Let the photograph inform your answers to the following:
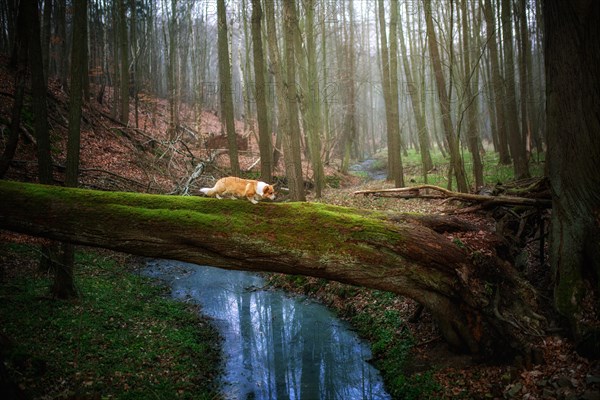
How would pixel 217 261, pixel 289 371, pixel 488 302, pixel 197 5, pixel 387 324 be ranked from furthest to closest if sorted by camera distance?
1. pixel 197 5
2. pixel 387 324
3. pixel 289 371
4. pixel 488 302
5. pixel 217 261

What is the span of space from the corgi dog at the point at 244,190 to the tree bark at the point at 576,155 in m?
4.48

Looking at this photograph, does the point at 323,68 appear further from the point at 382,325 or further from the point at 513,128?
the point at 382,325

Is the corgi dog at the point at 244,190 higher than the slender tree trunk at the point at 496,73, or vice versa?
the slender tree trunk at the point at 496,73

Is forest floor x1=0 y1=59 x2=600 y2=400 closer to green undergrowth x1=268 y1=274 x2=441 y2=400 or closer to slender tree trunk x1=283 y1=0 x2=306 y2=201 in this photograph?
green undergrowth x1=268 y1=274 x2=441 y2=400

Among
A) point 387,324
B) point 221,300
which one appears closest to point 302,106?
point 221,300

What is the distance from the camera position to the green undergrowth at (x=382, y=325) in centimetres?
607

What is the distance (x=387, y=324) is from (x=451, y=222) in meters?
2.67

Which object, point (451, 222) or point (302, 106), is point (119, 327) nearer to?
point (451, 222)

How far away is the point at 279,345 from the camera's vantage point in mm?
8258

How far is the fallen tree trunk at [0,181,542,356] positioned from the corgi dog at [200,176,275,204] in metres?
0.39

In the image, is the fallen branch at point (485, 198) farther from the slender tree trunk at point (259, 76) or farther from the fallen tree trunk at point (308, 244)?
the slender tree trunk at point (259, 76)

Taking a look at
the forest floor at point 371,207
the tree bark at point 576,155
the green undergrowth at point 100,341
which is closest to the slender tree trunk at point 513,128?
the forest floor at point 371,207

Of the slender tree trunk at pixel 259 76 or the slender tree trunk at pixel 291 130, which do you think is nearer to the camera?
the slender tree trunk at pixel 291 130

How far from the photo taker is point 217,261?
5250mm
